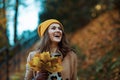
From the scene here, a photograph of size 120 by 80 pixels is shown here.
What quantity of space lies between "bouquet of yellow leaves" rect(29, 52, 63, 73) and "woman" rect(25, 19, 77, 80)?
24cm

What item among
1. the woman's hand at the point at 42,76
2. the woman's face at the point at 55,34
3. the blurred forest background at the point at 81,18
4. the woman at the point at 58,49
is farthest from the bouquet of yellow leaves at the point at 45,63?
the blurred forest background at the point at 81,18

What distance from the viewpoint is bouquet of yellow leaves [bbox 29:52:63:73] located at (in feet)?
12.9

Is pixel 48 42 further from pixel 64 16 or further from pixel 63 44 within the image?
pixel 64 16

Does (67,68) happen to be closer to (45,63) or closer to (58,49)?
(58,49)

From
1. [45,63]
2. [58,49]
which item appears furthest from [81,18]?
[45,63]

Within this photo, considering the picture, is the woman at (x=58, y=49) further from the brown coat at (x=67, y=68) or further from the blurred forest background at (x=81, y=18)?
the blurred forest background at (x=81, y=18)

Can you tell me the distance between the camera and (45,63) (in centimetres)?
394

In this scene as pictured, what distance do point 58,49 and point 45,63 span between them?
0.47 meters

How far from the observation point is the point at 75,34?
21.2 metres

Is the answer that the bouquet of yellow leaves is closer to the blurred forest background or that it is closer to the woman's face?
the woman's face

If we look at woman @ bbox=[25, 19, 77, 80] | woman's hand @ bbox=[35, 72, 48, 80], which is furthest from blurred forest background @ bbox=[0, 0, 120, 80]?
woman's hand @ bbox=[35, 72, 48, 80]

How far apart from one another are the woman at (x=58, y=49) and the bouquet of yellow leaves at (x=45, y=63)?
0.78ft

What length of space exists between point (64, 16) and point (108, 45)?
10.7 meters

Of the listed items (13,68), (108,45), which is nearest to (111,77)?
(108,45)
